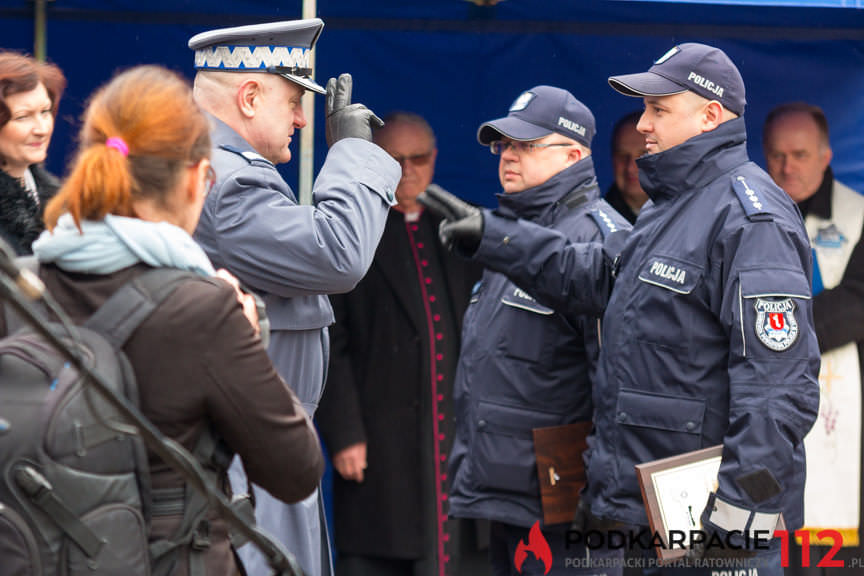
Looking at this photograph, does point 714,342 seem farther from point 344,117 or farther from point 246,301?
point 246,301

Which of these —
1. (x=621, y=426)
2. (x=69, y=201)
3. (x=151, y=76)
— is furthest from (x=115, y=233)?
(x=621, y=426)

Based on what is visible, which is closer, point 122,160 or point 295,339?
point 122,160

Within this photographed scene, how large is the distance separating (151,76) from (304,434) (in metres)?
0.57

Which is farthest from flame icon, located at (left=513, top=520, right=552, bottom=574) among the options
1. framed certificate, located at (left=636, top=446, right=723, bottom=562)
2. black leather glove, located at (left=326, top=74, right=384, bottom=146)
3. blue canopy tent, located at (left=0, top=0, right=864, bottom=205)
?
blue canopy tent, located at (left=0, top=0, right=864, bottom=205)

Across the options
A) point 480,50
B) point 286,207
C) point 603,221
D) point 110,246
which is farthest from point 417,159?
point 110,246

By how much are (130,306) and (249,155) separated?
1.00 meters

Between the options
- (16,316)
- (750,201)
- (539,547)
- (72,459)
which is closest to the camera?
(72,459)

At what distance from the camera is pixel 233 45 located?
2.66m

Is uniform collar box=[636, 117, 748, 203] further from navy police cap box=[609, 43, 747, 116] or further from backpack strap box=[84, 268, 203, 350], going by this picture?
backpack strap box=[84, 268, 203, 350]

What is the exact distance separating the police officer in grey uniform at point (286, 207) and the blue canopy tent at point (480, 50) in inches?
58.2

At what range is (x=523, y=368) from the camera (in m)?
3.48

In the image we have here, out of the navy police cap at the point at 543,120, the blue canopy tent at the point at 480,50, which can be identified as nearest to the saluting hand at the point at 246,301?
the navy police cap at the point at 543,120

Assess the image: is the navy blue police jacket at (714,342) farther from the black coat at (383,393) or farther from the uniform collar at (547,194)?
the black coat at (383,393)

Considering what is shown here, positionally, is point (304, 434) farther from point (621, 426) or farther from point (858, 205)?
point (858, 205)
